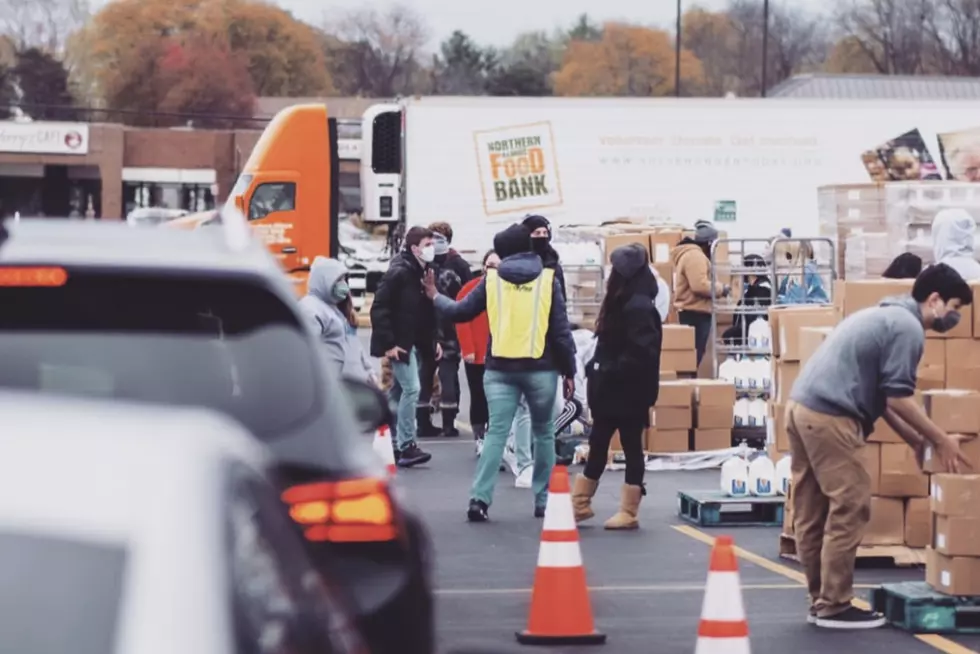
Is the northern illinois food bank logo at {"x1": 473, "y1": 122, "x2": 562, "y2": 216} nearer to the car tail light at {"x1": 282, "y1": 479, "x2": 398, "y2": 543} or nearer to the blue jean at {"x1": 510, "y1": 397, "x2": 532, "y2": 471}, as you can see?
the blue jean at {"x1": 510, "y1": 397, "x2": 532, "y2": 471}

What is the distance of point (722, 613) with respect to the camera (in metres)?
7.14

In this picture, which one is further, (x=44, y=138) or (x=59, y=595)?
(x=44, y=138)

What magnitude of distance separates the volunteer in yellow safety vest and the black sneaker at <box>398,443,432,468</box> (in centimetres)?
368

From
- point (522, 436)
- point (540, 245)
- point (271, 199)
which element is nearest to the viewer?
point (540, 245)

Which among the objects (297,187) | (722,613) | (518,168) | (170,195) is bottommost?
(722,613)

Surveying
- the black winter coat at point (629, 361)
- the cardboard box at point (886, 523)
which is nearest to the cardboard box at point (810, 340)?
the cardboard box at point (886, 523)

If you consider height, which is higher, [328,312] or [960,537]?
[328,312]

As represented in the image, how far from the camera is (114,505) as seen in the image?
2791 mm

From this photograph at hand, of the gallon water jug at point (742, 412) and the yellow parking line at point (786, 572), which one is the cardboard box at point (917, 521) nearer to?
the yellow parking line at point (786, 572)

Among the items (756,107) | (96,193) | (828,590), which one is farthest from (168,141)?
(828,590)

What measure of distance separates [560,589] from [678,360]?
9.22m

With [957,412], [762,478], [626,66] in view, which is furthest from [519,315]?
[626,66]

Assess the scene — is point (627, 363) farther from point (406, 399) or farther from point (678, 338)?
point (678, 338)

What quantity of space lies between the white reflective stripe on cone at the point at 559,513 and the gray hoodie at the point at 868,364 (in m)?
1.29
